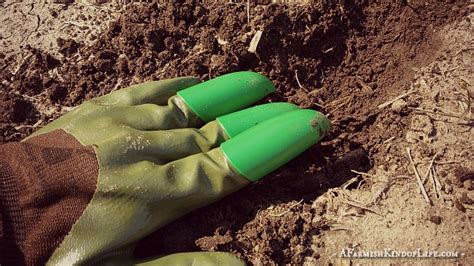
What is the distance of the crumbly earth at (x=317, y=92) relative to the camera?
8.19ft

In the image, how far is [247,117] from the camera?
2.72m

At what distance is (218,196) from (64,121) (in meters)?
0.89

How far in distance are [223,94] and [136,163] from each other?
2.23 ft

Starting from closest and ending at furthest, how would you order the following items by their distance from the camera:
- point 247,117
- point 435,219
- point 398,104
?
point 435,219, point 247,117, point 398,104

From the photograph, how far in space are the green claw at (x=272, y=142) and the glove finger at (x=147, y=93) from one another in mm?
517

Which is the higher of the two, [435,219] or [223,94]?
[223,94]

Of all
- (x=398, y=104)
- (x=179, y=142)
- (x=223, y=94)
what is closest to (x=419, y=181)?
A: (x=398, y=104)

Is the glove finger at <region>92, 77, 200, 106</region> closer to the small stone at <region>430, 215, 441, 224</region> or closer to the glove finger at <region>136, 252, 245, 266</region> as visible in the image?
the glove finger at <region>136, 252, 245, 266</region>

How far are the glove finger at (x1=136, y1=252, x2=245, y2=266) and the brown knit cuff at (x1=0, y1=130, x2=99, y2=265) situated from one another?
0.40m

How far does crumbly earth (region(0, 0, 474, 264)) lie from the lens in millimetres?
2496

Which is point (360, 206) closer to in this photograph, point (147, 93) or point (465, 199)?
point (465, 199)

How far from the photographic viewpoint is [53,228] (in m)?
2.14

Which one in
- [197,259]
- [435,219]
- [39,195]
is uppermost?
[39,195]

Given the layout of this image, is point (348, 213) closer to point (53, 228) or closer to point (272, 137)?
point (272, 137)
